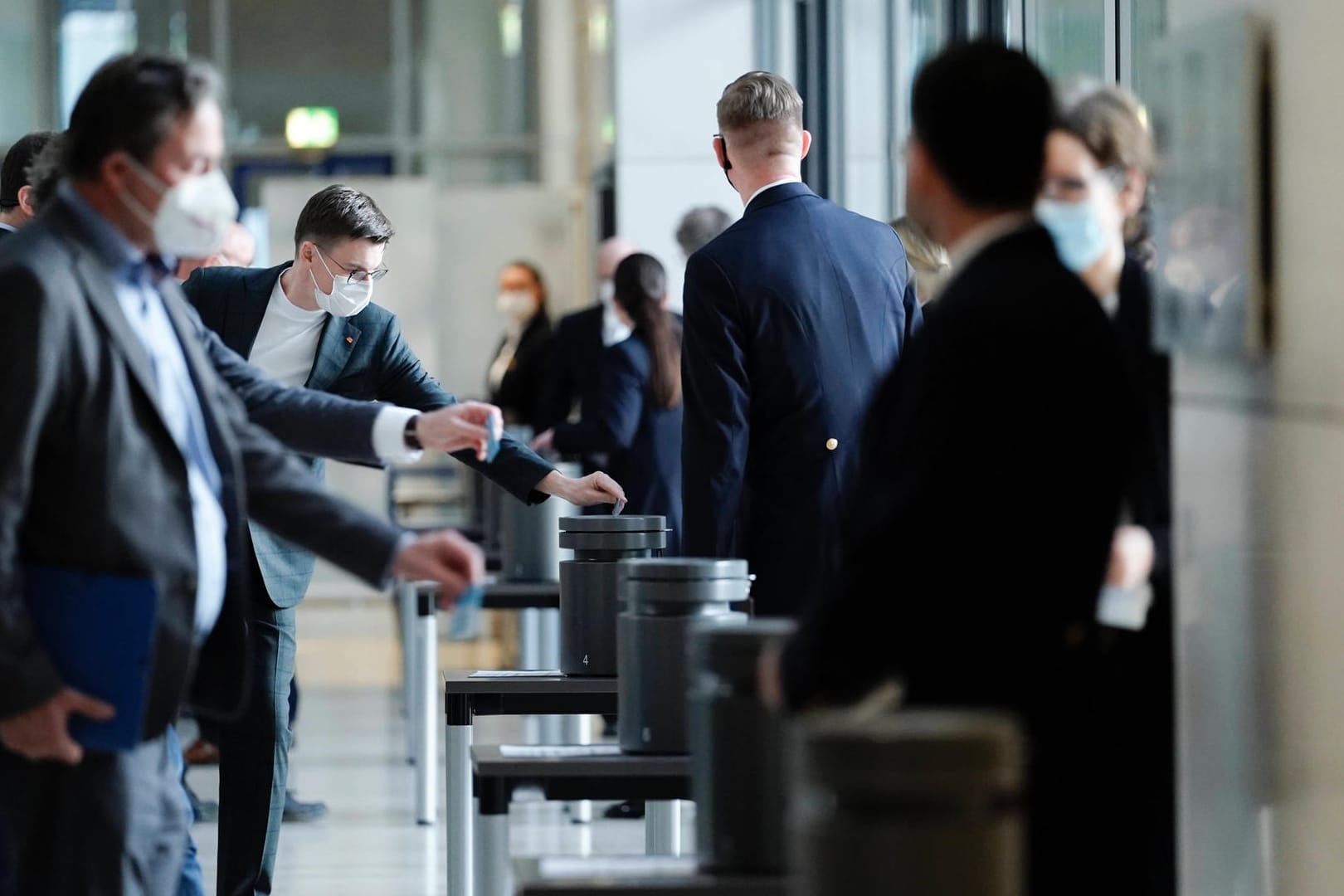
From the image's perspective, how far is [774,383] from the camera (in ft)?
12.9

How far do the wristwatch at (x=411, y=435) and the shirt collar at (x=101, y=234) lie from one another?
729 millimetres

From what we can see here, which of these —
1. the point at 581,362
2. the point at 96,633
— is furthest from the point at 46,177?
the point at 581,362

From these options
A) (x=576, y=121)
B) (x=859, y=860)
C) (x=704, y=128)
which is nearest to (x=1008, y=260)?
(x=859, y=860)

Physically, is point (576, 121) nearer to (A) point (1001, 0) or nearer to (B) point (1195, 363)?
(A) point (1001, 0)

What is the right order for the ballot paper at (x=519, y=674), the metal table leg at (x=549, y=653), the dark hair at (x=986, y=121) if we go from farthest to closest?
the metal table leg at (x=549, y=653) < the ballot paper at (x=519, y=674) < the dark hair at (x=986, y=121)

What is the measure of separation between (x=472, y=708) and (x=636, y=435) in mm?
2864

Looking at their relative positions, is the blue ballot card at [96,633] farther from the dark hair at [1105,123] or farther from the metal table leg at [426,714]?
the metal table leg at [426,714]

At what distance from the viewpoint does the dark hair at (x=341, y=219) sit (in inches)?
166

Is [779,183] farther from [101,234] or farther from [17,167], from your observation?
[101,234]

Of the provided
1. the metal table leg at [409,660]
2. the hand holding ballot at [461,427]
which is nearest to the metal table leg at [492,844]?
the hand holding ballot at [461,427]

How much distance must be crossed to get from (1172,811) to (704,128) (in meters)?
6.45

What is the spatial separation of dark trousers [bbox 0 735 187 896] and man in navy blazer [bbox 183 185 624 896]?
5.36ft

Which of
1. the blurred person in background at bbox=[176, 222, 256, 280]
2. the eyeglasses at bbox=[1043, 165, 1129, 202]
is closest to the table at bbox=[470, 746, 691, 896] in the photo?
the eyeglasses at bbox=[1043, 165, 1129, 202]

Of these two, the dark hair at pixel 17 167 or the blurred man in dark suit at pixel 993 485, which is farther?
the dark hair at pixel 17 167
